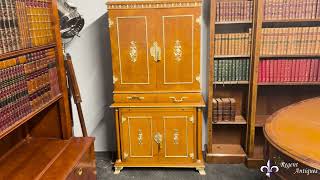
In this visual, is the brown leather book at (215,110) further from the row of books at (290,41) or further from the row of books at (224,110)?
the row of books at (290,41)

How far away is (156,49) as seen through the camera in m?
2.55

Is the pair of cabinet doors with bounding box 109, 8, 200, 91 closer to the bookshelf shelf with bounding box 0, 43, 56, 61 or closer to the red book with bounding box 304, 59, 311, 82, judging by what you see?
the bookshelf shelf with bounding box 0, 43, 56, 61

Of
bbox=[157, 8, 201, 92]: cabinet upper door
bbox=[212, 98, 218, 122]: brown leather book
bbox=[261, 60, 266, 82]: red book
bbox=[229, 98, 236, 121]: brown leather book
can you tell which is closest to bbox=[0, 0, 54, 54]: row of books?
bbox=[157, 8, 201, 92]: cabinet upper door

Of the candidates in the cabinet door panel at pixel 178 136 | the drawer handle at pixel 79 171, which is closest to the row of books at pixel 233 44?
the cabinet door panel at pixel 178 136

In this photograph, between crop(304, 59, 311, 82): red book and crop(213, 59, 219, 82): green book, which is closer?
crop(304, 59, 311, 82): red book

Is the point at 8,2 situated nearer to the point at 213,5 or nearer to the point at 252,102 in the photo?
the point at 213,5

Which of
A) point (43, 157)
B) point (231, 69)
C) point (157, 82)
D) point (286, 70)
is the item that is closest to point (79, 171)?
point (43, 157)

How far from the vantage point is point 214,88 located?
9.77 ft

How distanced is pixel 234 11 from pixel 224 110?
0.99 meters

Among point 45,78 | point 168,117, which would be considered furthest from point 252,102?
point 45,78

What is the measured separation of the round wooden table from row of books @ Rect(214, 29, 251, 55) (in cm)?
99

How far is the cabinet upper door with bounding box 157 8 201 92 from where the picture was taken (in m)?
2.48

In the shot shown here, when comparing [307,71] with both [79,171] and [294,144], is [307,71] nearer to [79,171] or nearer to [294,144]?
[294,144]

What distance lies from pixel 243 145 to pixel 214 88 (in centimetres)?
72
